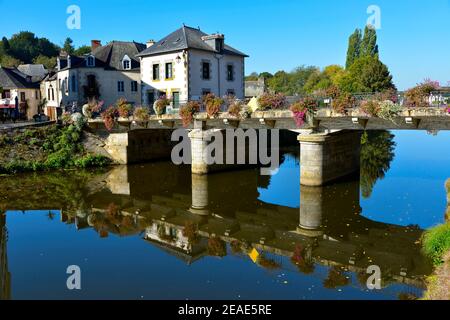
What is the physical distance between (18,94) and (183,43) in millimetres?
21745

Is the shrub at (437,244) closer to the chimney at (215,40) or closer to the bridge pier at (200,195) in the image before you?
the bridge pier at (200,195)

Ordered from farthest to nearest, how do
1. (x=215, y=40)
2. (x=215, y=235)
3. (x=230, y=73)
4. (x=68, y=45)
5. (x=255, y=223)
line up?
1. (x=68, y=45)
2. (x=230, y=73)
3. (x=215, y=40)
4. (x=255, y=223)
5. (x=215, y=235)

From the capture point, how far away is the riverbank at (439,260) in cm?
867

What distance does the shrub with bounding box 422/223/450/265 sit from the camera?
11.6 metres

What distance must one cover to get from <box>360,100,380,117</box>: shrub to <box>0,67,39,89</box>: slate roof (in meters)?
39.0

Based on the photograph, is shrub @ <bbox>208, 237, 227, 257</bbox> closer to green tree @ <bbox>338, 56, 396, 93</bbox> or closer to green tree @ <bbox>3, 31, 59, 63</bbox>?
green tree @ <bbox>338, 56, 396, 93</bbox>

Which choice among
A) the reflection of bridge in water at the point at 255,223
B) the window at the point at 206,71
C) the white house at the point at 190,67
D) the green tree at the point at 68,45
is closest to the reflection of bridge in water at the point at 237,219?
the reflection of bridge in water at the point at 255,223

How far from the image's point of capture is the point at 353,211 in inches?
702

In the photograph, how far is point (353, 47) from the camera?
77938 millimetres

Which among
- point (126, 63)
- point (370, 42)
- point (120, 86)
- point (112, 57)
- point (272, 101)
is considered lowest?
point (272, 101)

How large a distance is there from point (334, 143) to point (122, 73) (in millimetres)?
25573

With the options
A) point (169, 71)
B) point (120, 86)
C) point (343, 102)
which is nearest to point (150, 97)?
point (169, 71)

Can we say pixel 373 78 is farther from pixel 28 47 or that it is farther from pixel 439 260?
pixel 28 47

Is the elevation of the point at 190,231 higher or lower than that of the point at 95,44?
lower
